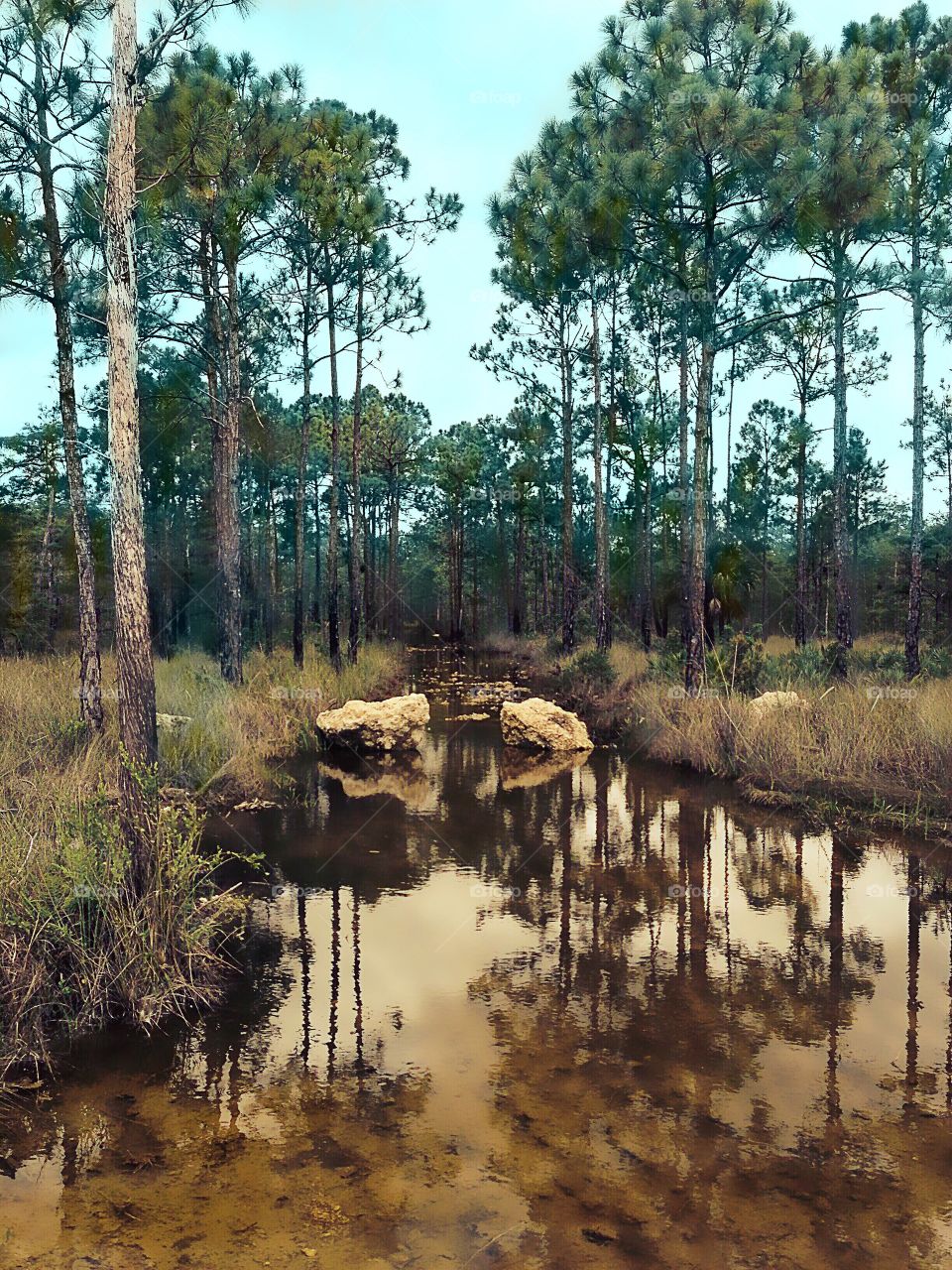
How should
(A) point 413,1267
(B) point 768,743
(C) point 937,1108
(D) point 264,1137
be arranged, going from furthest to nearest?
(B) point 768,743 < (C) point 937,1108 < (D) point 264,1137 < (A) point 413,1267

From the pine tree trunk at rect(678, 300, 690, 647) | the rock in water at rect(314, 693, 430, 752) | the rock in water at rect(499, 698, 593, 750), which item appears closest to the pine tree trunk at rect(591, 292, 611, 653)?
the pine tree trunk at rect(678, 300, 690, 647)

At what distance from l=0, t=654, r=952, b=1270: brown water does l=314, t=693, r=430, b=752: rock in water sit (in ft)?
22.5

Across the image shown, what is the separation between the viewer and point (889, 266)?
18.5 m

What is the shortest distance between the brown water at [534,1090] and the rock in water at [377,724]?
271 inches

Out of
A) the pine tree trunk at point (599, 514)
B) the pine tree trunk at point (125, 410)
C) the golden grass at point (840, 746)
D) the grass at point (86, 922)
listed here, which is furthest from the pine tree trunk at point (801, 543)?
the pine tree trunk at point (125, 410)

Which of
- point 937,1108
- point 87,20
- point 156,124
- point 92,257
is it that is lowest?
point 937,1108

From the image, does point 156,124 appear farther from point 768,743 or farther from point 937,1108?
point 937,1108

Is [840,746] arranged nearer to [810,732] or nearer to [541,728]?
[810,732]

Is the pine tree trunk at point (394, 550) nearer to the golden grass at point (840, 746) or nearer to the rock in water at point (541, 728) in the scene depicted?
the rock in water at point (541, 728)

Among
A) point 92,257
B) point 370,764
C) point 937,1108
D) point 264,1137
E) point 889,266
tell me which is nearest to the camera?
point 264,1137

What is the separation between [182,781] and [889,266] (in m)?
16.5

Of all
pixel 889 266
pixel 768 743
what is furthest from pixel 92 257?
pixel 889 266

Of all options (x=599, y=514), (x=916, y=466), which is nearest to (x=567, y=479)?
(x=599, y=514)

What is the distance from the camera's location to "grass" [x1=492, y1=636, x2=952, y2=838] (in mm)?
10980
